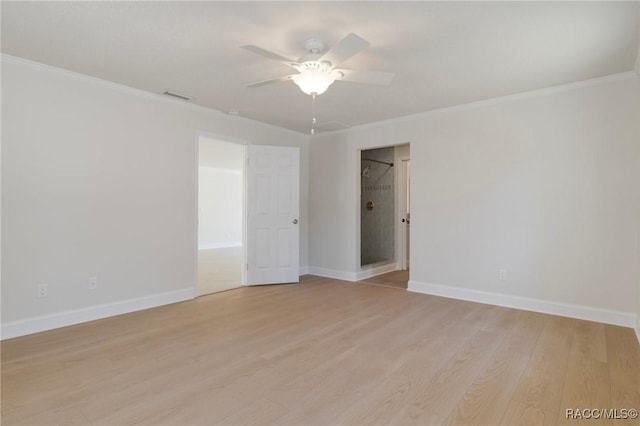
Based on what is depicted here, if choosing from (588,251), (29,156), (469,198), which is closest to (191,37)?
(29,156)

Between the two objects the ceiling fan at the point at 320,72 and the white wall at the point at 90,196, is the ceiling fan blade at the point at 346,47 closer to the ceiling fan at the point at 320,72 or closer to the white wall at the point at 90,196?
the ceiling fan at the point at 320,72

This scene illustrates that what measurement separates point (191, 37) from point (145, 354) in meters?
2.51

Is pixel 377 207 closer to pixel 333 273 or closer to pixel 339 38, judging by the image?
pixel 333 273

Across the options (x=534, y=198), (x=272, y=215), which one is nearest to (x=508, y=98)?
(x=534, y=198)

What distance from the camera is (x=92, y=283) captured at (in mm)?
3512

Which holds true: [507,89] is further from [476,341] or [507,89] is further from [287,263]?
[287,263]

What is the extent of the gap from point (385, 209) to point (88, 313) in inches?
194

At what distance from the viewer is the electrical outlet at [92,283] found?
3492 mm

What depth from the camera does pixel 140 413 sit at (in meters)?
1.90

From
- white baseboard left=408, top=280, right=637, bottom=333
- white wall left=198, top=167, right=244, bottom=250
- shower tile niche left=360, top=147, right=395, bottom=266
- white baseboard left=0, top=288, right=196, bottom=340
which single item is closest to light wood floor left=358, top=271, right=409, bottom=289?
white baseboard left=408, top=280, right=637, bottom=333

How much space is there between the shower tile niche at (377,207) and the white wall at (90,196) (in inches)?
127

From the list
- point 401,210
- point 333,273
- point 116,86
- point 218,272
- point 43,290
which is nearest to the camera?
point 43,290

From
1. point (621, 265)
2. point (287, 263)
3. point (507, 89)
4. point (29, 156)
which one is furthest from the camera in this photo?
point (287, 263)

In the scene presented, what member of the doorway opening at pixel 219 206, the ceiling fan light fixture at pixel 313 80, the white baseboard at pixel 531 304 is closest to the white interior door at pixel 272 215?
the white baseboard at pixel 531 304
